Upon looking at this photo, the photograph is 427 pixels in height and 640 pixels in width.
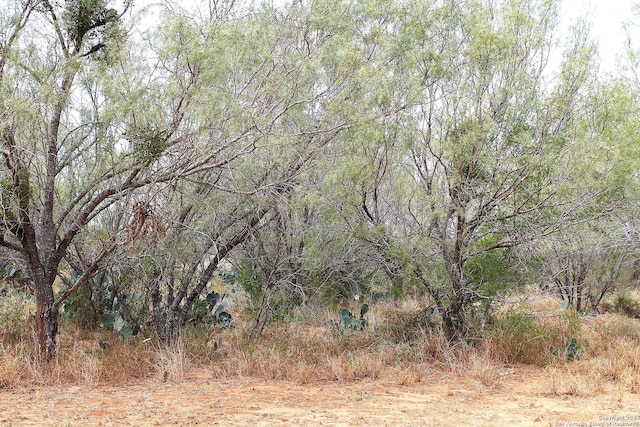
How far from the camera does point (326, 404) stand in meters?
6.77

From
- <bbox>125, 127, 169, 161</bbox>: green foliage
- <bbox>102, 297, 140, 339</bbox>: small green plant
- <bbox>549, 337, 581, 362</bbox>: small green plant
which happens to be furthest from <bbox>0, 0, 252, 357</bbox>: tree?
<bbox>549, 337, 581, 362</bbox>: small green plant

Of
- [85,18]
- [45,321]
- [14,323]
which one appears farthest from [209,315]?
[85,18]

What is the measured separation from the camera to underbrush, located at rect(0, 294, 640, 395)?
7691 mm

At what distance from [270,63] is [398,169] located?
9.47ft

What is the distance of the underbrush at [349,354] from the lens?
769cm

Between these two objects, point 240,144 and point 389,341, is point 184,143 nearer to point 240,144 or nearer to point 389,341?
point 240,144

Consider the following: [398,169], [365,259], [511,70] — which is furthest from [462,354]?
[511,70]

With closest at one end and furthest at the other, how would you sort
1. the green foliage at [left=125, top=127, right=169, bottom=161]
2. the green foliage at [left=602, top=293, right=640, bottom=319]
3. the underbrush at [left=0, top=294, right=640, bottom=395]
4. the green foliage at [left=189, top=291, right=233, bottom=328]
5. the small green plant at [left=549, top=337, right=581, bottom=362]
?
1. the green foliage at [left=125, top=127, right=169, bottom=161]
2. the underbrush at [left=0, top=294, right=640, bottom=395]
3. the small green plant at [left=549, top=337, right=581, bottom=362]
4. the green foliage at [left=189, top=291, right=233, bottom=328]
5. the green foliage at [left=602, top=293, right=640, bottom=319]

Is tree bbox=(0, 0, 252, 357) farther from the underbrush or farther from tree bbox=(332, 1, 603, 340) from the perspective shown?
tree bbox=(332, 1, 603, 340)

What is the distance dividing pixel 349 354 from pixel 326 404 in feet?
5.28

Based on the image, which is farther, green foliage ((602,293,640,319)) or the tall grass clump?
green foliage ((602,293,640,319))

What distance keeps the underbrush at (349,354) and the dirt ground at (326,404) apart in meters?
0.22

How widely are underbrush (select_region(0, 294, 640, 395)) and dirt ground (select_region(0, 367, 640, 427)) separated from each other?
0.22 metres

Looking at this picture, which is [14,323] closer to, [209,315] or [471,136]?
[209,315]
